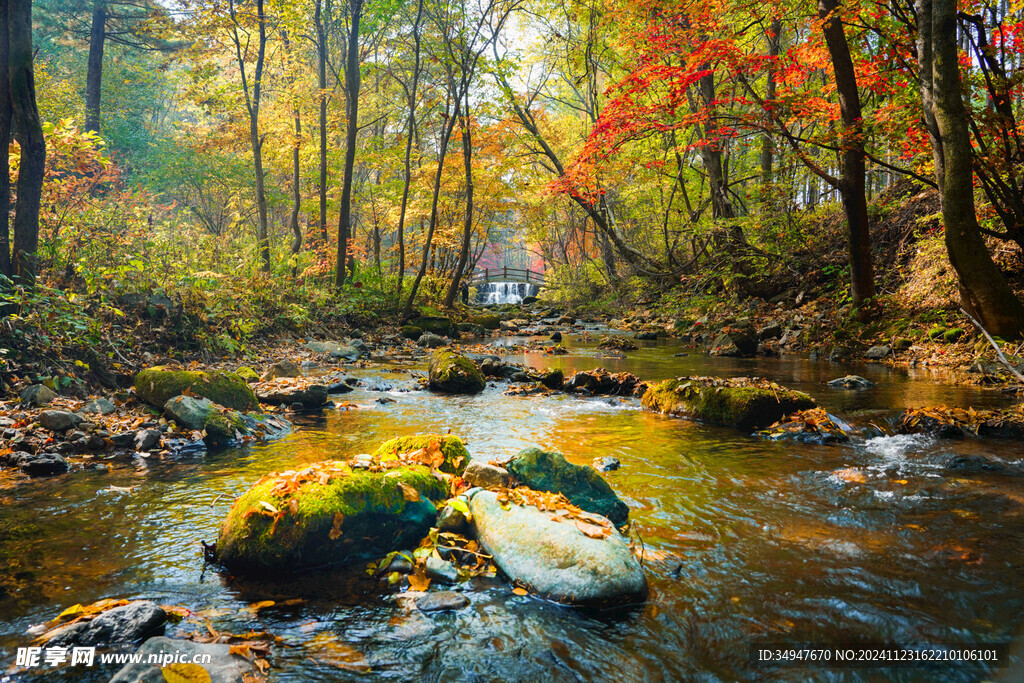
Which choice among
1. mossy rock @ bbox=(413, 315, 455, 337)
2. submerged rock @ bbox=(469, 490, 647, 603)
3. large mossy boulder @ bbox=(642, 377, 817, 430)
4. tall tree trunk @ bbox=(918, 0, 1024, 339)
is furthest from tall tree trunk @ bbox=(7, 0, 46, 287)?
mossy rock @ bbox=(413, 315, 455, 337)

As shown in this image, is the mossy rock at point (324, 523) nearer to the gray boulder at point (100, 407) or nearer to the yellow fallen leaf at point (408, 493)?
the yellow fallen leaf at point (408, 493)

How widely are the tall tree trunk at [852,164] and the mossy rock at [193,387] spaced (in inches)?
429

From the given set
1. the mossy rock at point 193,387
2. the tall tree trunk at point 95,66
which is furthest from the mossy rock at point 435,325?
the tall tree trunk at point 95,66

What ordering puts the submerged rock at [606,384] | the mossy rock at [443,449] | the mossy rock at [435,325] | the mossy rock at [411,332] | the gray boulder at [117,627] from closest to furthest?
1. the gray boulder at [117,627]
2. the mossy rock at [443,449]
3. the submerged rock at [606,384]
4. the mossy rock at [411,332]
5. the mossy rock at [435,325]

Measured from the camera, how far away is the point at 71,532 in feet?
11.5

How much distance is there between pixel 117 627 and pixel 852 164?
41.7 feet

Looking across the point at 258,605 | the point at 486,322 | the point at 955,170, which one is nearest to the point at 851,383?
the point at 955,170

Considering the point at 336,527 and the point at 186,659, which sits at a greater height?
the point at 336,527

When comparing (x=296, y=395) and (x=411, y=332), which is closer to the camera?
(x=296, y=395)

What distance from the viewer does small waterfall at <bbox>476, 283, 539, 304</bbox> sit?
137 feet

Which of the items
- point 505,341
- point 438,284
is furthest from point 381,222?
point 505,341

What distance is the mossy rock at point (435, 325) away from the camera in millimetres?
18875

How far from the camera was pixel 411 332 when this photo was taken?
58.8ft

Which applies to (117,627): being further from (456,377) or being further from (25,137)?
(25,137)
